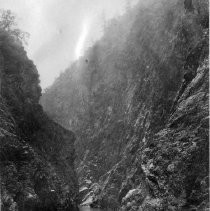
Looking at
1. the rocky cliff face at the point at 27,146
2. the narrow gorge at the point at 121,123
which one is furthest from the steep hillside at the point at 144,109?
the rocky cliff face at the point at 27,146

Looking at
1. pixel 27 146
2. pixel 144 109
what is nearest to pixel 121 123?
pixel 144 109

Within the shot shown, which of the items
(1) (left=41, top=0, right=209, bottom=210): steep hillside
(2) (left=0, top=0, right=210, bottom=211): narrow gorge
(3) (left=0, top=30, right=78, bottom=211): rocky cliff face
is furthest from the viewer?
(3) (left=0, top=30, right=78, bottom=211): rocky cliff face

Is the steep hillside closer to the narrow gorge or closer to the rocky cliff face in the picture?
the narrow gorge

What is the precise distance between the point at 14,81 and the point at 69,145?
52.1 feet

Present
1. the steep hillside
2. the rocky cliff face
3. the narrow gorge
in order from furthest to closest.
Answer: the rocky cliff face, the narrow gorge, the steep hillside

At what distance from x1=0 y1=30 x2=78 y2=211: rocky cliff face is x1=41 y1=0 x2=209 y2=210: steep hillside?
7.83 meters

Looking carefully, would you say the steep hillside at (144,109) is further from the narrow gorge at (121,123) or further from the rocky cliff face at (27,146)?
the rocky cliff face at (27,146)

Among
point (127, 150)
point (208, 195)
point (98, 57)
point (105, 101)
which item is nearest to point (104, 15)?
point (98, 57)

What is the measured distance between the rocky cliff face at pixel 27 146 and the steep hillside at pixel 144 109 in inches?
308

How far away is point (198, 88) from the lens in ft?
93.6

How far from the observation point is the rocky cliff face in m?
27.1

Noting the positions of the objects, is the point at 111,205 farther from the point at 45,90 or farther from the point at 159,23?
the point at 45,90

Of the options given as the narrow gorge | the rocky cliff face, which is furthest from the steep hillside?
the rocky cliff face

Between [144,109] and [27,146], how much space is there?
30.8m
